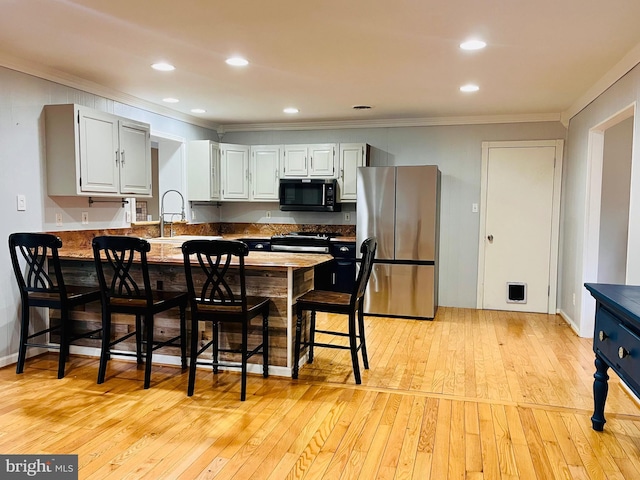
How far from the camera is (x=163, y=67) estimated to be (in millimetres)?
3756

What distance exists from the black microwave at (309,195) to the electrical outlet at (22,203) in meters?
2.95

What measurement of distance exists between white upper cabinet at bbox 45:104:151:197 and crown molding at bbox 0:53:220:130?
0.90 ft

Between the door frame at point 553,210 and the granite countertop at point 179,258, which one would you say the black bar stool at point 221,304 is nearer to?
the granite countertop at point 179,258

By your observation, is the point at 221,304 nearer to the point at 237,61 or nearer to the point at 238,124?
the point at 237,61

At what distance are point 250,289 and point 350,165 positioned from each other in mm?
2827

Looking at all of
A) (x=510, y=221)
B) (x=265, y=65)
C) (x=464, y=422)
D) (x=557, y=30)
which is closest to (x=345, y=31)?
(x=265, y=65)

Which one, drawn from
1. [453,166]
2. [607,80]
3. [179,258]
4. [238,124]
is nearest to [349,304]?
[179,258]

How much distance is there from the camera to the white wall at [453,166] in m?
5.79

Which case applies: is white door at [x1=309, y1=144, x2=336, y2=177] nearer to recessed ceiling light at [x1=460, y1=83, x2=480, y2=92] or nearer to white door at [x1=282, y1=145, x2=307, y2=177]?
white door at [x1=282, y1=145, x2=307, y2=177]

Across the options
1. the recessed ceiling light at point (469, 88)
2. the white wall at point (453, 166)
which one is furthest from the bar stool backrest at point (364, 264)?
the white wall at point (453, 166)

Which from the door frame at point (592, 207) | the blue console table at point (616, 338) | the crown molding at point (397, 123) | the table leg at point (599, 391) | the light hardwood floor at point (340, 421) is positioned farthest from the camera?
the crown molding at point (397, 123)

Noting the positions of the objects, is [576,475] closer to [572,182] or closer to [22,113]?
[572,182]

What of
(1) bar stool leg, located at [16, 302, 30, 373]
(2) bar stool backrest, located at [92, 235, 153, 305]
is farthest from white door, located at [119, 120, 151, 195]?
(1) bar stool leg, located at [16, 302, 30, 373]

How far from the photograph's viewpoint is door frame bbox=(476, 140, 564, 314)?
557 cm
